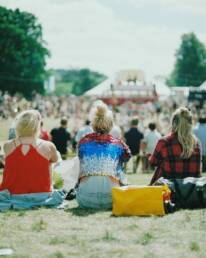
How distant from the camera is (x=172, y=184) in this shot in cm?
822

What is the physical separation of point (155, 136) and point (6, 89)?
2178 inches

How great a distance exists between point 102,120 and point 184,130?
1073 millimetres

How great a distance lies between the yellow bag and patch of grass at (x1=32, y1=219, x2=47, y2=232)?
93 centimetres

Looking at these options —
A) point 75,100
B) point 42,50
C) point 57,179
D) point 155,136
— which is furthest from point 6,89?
point 57,179

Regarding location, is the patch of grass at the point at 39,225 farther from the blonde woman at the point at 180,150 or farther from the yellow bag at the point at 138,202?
the blonde woman at the point at 180,150

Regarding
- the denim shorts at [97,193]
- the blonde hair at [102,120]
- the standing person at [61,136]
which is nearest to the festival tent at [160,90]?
the standing person at [61,136]

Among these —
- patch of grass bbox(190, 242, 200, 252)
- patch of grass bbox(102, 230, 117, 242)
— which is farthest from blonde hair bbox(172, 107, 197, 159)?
patch of grass bbox(190, 242, 200, 252)

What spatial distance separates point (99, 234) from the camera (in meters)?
6.55

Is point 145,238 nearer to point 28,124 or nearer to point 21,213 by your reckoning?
point 21,213

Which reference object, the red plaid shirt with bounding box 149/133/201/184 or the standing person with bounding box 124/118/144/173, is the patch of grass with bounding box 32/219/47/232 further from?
the standing person with bounding box 124/118/144/173

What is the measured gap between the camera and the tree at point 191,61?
343 ft

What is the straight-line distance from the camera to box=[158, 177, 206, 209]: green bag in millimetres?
8156

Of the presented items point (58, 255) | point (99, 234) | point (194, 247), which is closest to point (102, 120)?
point (99, 234)

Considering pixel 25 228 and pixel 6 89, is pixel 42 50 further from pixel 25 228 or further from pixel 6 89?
pixel 25 228
